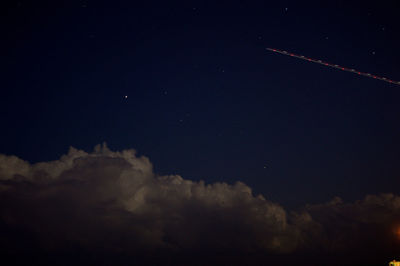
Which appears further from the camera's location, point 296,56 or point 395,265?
point 395,265

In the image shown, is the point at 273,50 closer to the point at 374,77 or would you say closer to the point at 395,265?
the point at 374,77

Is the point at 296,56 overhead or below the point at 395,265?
overhead

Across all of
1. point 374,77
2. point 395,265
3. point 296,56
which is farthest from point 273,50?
point 395,265

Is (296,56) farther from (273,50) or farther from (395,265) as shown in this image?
(395,265)

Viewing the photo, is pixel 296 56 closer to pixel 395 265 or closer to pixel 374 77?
pixel 374 77

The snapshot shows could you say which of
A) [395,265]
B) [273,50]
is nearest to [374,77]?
[273,50]

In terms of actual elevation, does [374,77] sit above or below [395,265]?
above

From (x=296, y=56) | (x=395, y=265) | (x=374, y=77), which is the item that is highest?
(x=296, y=56)
